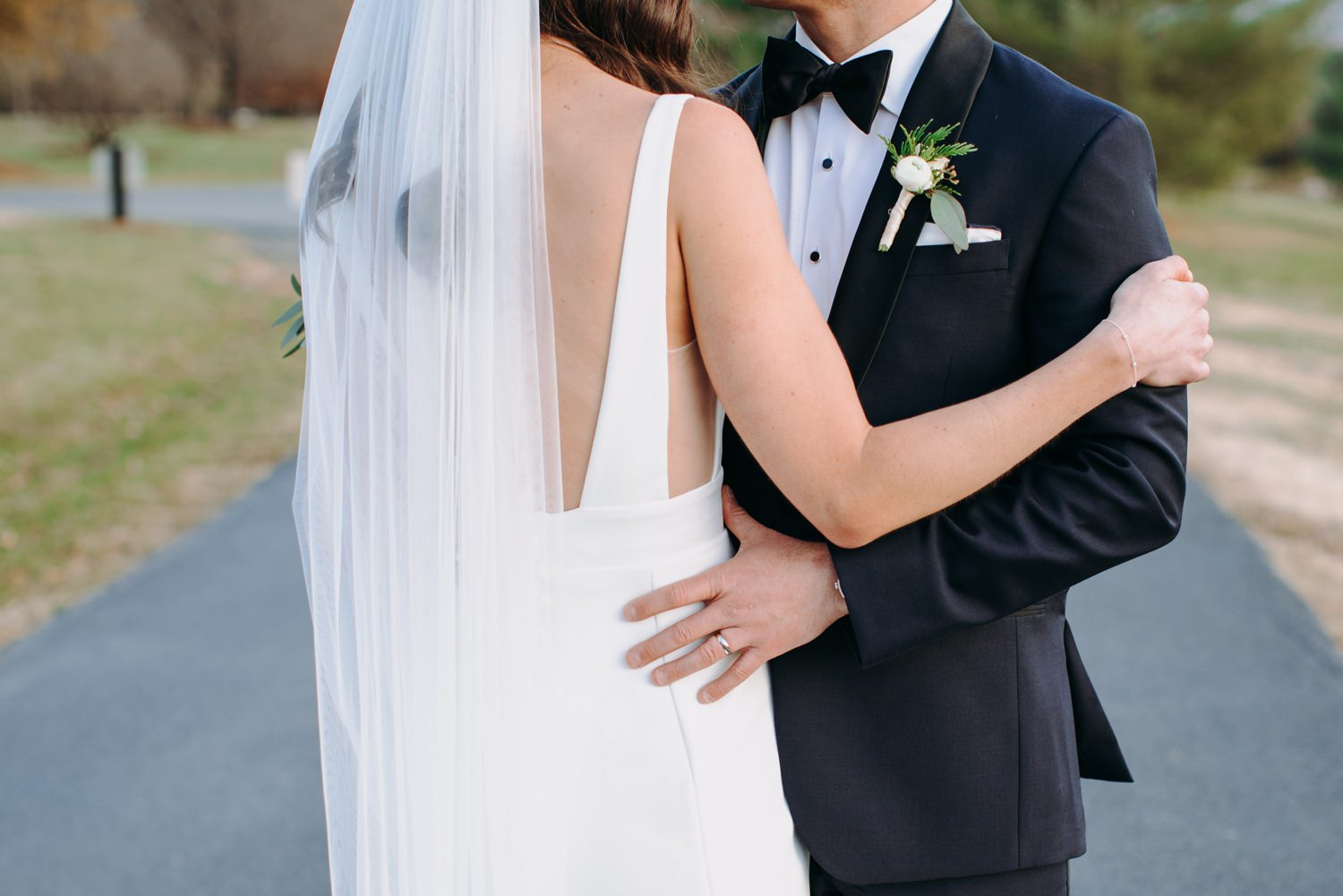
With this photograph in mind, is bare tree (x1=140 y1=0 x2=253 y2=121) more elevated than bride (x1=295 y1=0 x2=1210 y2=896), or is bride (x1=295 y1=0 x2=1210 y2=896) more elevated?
bride (x1=295 y1=0 x2=1210 y2=896)

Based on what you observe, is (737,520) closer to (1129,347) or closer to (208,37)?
(1129,347)

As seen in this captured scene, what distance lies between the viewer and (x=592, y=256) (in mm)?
1542

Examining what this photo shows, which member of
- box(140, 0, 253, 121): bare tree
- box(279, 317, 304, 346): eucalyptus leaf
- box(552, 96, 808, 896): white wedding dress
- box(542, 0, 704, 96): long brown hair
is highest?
box(542, 0, 704, 96): long brown hair

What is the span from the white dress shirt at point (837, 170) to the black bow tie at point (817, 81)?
32 millimetres

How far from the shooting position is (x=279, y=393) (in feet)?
31.5

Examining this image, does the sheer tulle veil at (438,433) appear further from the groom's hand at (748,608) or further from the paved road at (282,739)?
the paved road at (282,739)

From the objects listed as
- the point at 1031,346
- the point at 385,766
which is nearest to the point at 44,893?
the point at 385,766

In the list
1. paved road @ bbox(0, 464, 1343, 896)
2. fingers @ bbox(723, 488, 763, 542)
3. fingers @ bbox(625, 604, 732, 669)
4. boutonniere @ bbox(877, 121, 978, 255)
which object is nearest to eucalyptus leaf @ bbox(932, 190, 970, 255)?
boutonniere @ bbox(877, 121, 978, 255)

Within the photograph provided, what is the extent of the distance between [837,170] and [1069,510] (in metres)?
0.67

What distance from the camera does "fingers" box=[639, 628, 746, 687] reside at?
1.67 m

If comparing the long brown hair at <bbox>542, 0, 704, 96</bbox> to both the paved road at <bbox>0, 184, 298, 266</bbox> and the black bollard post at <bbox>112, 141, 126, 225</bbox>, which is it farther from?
the black bollard post at <bbox>112, 141, 126, 225</bbox>

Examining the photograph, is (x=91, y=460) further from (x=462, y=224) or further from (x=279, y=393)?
(x=462, y=224)

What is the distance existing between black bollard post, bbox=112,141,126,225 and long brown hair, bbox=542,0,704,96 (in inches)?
692

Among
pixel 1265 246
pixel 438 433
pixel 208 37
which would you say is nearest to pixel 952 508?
pixel 438 433
